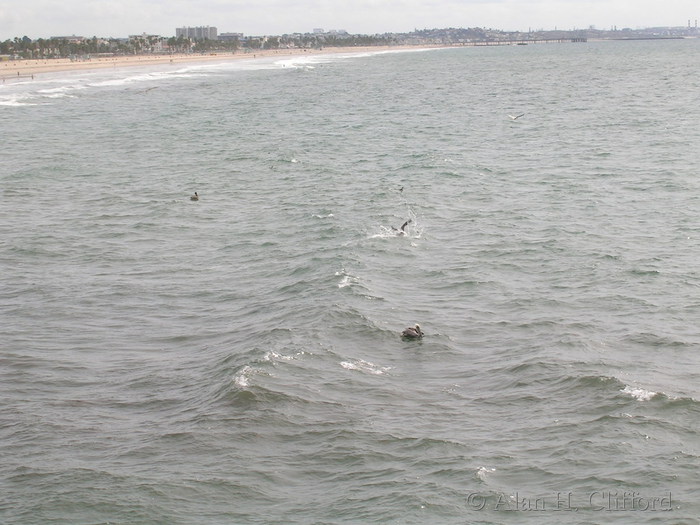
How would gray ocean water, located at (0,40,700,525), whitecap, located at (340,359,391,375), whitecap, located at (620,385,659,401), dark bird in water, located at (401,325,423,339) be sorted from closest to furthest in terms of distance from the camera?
gray ocean water, located at (0,40,700,525), whitecap, located at (620,385,659,401), whitecap, located at (340,359,391,375), dark bird in water, located at (401,325,423,339)

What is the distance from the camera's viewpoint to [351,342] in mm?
18688

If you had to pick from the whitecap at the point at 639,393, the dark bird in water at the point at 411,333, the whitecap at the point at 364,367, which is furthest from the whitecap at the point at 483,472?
the dark bird in water at the point at 411,333

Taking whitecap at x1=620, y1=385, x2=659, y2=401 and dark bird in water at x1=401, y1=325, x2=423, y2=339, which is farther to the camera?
dark bird in water at x1=401, y1=325, x2=423, y2=339

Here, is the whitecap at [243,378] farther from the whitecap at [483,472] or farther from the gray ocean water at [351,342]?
the whitecap at [483,472]

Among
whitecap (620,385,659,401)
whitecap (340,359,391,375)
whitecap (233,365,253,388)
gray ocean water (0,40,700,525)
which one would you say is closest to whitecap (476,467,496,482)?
gray ocean water (0,40,700,525)

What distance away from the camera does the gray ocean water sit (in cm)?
1297

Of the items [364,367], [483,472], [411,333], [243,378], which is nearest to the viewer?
[483,472]

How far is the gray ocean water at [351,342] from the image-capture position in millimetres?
12969

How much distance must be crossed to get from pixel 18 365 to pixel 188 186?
2126 cm

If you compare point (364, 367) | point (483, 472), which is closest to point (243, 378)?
point (364, 367)

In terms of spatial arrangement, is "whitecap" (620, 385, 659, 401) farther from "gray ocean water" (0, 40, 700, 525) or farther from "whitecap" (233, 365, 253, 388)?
"whitecap" (233, 365, 253, 388)

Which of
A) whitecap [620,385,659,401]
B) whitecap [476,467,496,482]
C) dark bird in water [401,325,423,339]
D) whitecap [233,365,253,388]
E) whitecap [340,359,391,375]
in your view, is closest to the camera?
whitecap [476,467,496,482]

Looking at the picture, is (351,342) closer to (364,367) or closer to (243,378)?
(364,367)

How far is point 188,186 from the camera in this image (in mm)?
38188
